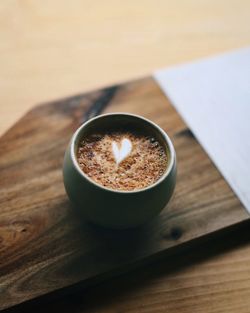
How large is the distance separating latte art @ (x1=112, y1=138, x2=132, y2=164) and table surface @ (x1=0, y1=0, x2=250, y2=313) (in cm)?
17

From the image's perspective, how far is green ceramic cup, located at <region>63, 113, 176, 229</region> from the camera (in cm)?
61

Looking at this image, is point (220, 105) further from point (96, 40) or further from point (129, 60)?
point (96, 40)

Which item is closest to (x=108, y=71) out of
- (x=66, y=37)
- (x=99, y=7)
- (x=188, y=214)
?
(x=66, y=37)

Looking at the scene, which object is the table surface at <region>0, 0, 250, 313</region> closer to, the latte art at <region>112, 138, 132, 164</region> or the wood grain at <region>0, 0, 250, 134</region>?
the wood grain at <region>0, 0, 250, 134</region>

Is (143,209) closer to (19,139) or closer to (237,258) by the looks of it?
(237,258)

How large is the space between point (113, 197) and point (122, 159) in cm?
9

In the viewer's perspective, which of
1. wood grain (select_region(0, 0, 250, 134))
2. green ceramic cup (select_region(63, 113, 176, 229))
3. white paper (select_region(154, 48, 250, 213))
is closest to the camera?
green ceramic cup (select_region(63, 113, 176, 229))

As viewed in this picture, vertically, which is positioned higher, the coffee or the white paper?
the coffee

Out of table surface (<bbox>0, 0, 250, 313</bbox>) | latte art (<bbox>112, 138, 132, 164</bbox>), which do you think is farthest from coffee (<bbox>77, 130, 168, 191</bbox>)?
table surface (<bbox>0, 0, 250, 313</bbox>)

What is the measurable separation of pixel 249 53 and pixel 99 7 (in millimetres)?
420

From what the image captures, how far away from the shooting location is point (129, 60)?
106 centimetres

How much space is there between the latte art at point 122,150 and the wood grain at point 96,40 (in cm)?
27

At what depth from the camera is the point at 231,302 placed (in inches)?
25.4

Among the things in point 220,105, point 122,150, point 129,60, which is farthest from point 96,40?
point 122,150
